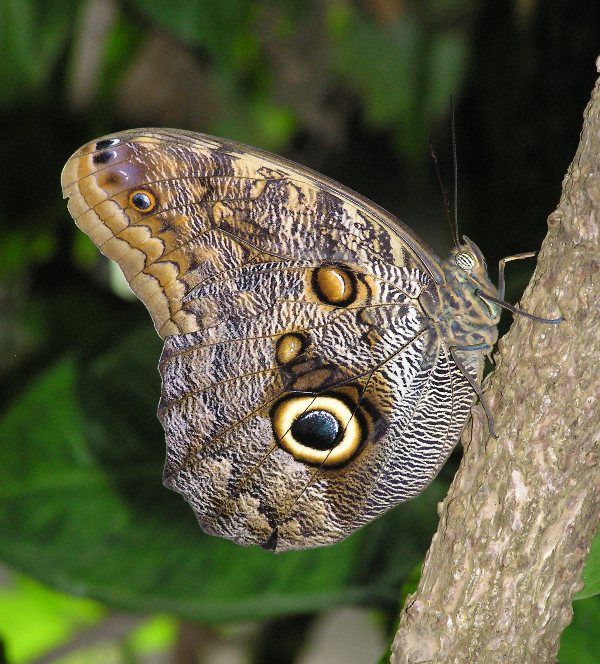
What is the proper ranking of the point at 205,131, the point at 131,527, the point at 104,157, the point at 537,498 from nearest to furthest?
the point at 537,498 → the point at 104,157 → the point at 131,527 → the point at 205,131

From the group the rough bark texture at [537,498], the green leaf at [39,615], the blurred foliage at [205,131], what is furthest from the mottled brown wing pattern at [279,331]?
the green leaf at [39,615]

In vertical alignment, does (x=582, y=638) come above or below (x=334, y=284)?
below

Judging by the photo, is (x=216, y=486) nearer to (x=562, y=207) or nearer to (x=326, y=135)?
(x=562, y=207)

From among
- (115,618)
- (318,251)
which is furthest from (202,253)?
(115,618)

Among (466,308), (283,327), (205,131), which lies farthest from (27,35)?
(466,308)

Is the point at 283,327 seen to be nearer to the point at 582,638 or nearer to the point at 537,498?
the point at 537,498

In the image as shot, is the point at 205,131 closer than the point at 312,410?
No

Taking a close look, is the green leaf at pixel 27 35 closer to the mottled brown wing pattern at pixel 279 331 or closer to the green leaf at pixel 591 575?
the mottled brown wing pattern at pixel 279 331
